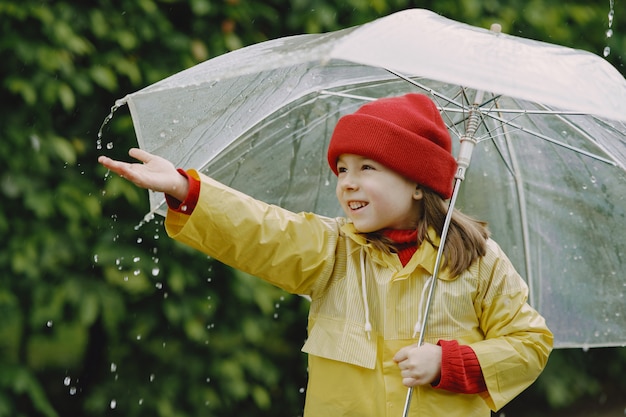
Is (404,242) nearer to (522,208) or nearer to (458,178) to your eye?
(458,178)

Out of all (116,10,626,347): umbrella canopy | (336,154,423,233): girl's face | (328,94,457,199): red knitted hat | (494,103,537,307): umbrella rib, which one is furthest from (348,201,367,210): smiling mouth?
(494,103,537,307): umbrella rib

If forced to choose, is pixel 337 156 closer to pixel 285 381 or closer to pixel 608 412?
pixel 285 381

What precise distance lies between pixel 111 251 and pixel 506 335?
5.43ft

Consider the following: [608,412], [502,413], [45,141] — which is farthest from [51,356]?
[608,412]

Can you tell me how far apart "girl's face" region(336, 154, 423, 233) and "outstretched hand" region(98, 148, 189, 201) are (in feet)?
1.40

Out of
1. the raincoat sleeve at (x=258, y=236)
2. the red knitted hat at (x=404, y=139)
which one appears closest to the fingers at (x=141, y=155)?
the raincoat sleeve at (x=258, y=236)

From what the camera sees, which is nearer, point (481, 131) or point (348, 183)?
point (348, 183)

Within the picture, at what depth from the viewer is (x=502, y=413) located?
5.42 meters

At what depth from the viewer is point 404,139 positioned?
2.37m

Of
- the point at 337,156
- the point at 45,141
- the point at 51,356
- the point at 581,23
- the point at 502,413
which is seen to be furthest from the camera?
the point at 502,413

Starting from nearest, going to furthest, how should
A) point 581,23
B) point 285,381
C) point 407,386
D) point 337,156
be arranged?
point 407,386
point 337,156
point 285,381
point 581,23

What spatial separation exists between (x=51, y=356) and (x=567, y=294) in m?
2.12

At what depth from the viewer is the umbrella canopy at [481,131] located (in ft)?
6.70

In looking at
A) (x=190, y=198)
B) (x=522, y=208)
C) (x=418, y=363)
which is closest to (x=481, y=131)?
(x=522, y=208)
